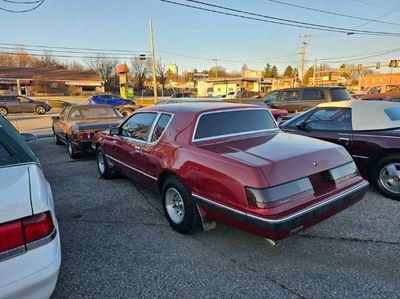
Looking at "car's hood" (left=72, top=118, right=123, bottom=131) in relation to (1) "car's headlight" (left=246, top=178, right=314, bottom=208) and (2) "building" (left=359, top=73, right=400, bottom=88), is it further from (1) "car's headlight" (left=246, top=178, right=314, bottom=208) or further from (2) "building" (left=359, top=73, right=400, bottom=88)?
(2) "building" (left=359, top=73, right=400, bottom=88)

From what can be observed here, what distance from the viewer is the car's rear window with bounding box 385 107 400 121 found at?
15.5 feet

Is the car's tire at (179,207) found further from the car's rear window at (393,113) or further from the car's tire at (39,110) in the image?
the car's tire at (39,110)

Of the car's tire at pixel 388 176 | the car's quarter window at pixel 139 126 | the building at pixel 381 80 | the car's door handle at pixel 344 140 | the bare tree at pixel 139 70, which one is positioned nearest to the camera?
the car's quarter window at pixel 139 126

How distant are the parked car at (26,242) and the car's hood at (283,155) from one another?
1706mm

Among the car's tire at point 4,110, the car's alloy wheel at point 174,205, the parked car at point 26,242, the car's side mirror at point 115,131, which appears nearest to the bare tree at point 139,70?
the car's tire at point 4,110

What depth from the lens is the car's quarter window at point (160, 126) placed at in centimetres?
391

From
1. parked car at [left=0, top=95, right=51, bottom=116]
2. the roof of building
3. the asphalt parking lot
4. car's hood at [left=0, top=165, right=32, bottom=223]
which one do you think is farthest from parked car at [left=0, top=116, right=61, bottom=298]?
the roof of building

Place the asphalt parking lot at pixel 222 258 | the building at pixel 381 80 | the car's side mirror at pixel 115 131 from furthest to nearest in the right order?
1. the building at pixel 381 80
2. the car's side mirror at pixel 115 131
3. the asphalt parking lot at pixel 222 258

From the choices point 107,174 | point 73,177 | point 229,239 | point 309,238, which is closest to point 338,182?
point 309,238

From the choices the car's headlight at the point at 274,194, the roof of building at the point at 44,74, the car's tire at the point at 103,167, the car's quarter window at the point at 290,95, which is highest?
the roof of building at the point at 44,74

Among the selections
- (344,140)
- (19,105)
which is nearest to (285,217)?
(344,140)

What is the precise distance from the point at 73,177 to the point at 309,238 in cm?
487

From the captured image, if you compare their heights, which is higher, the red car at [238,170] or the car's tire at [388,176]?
the red car at [238,170]

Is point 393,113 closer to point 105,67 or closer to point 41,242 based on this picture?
point 41,242
